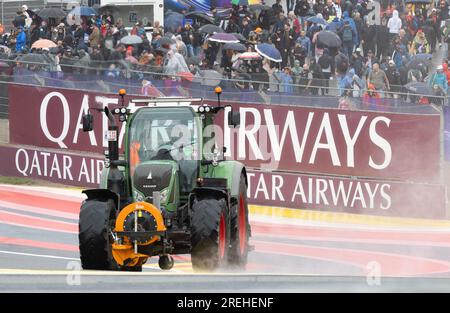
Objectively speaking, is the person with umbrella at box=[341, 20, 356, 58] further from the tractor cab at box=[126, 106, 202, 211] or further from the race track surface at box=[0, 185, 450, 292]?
the tractor cab at box=[126, 106, 202, 211]

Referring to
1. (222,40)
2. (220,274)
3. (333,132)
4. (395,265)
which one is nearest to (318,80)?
(333,132)

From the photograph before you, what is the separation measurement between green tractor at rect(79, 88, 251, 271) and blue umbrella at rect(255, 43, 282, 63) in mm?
9575

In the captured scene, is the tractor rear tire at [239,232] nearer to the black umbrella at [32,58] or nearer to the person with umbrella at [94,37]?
the black umbrella at [32,58]

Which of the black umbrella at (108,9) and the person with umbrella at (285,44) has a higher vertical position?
the black umbrella at (108,9)

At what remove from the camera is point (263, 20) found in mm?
A: 25328

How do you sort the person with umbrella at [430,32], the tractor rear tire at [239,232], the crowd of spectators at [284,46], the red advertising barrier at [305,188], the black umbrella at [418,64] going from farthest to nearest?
the person with umbrella at [430,32], the black umbrella at [418,64], the crowd of spectators at [284,46], the red advertising barrier at [305,188], the tractor rear tire at [239,232]

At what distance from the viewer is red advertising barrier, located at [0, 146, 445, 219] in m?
19.8

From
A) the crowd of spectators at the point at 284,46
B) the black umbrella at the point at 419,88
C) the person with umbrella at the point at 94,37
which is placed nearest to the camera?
the black umbrella at the point at 419,88

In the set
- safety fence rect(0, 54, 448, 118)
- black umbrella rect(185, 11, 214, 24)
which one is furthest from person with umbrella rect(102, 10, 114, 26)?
safety fence rect(0, 54, 448, 118)

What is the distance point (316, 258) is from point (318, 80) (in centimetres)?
517

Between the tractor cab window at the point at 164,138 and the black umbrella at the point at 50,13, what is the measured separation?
535 inches

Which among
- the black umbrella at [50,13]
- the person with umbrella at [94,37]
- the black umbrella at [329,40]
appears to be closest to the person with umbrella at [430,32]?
the black umbrella at [329,40]

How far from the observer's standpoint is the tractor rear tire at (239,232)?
13227 mm

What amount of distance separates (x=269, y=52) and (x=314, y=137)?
2.91 meters
